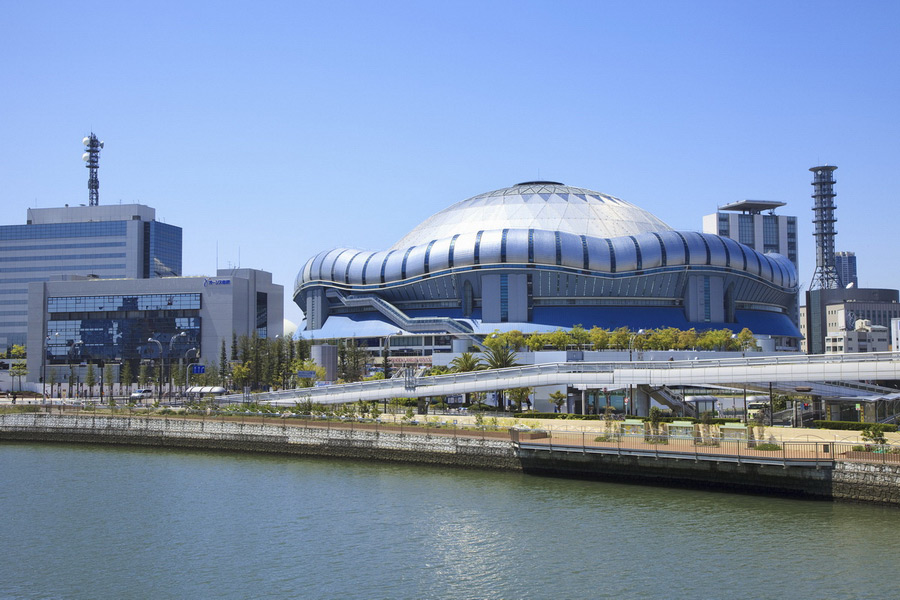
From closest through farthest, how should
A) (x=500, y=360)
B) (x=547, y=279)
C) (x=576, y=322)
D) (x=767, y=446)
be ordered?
1. (x=767, y=446)
2. (x=500, y=360)
3. (x=576, y=322)
4. (x=547, y=279)

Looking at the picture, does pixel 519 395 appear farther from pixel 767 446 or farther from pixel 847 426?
pixel 767 446

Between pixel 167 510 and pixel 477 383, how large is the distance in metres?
28.0

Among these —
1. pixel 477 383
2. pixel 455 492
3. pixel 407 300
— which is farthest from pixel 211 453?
pixel 407 300

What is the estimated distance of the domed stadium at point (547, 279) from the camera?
378ft

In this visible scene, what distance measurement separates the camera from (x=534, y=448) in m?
48.9

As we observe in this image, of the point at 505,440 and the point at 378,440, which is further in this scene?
the point at 378,440

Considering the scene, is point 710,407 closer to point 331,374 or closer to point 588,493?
point 588,493

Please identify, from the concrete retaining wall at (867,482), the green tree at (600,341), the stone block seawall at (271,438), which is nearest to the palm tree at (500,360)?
the stone block seawall at (271,438)

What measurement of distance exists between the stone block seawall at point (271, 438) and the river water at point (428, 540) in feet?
7.46

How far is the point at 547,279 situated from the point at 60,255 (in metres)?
109

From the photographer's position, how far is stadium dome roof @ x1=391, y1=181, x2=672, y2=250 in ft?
417

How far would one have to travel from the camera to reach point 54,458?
60.2m

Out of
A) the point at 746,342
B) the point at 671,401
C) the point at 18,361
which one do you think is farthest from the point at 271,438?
the point at 18,361

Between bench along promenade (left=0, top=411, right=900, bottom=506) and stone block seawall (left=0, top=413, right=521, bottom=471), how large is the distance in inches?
2.6
